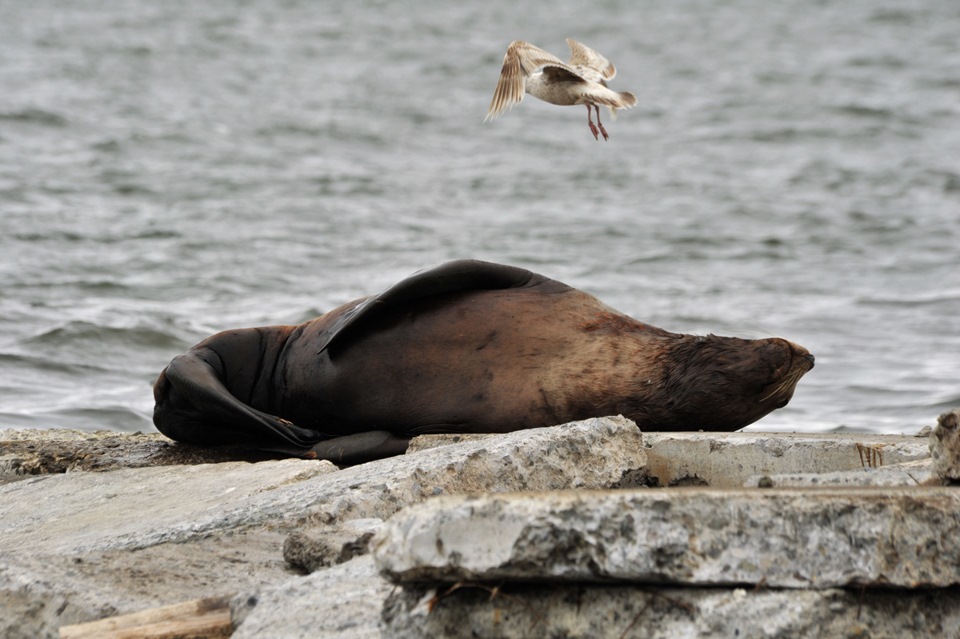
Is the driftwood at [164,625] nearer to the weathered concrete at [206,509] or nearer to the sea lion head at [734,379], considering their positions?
the weathered concrete at [206,509]

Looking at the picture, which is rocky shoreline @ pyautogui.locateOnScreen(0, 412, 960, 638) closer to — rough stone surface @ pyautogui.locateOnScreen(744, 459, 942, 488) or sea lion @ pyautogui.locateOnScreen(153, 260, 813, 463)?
rough stone surface @ pyautogui.locateOnScreen(744, 459, 942, 488)

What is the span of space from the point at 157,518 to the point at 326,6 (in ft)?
116

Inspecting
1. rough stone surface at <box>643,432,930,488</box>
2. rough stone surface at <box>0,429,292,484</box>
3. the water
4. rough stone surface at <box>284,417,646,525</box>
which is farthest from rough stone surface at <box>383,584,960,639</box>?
the water

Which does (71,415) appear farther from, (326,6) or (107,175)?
(326,6)

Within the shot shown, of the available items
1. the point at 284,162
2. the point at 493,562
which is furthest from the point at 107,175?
the point at 493,562

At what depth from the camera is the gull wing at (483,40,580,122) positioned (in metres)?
5.60

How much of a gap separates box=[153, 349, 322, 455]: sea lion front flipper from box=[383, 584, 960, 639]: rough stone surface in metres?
2.97

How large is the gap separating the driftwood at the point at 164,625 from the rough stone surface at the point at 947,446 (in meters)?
1.57

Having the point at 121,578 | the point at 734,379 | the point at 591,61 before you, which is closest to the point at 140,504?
the point at 121,578

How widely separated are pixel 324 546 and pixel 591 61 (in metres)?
2.98

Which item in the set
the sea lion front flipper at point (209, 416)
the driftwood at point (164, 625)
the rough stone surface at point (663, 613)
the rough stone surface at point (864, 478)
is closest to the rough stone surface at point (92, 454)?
the sea lion front flipper at point (209, 416)

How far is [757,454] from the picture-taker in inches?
178

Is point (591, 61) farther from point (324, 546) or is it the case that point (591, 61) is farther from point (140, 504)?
point (324, 546)

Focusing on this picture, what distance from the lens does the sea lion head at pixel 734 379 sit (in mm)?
5172
